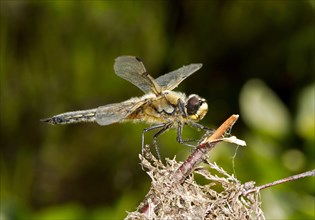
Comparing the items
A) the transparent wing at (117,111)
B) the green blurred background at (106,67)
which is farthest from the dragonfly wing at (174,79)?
the green blurred background at (106,67)


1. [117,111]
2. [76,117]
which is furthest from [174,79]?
[76,117]

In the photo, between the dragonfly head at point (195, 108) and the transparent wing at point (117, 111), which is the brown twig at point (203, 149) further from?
the transparent wing at point (117, 111)

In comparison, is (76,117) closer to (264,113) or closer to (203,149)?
(203,149)

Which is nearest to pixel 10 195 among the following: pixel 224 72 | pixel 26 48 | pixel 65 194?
pixel 65 194

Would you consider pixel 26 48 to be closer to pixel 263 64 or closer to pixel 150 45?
pixel 150 45

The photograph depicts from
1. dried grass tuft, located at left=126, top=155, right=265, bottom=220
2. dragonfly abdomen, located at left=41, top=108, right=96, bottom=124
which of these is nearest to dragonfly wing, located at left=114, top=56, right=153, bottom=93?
dragonfly abdomen, located at left=41, top=108, right=96, bottom=124

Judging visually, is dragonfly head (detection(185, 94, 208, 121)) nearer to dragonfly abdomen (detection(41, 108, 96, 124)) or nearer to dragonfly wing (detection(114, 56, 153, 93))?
dragonfly wing (detection(114, 56, 153, 93))

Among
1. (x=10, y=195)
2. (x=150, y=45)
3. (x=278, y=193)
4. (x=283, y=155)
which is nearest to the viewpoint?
(x=278, y=193)
